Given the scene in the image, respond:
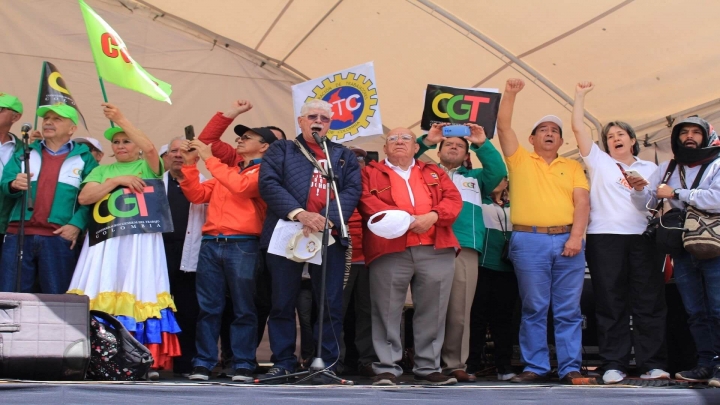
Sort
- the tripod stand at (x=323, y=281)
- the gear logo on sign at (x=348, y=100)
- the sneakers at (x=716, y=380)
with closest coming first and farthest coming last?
the tripod stand at (x=323, y=281) → the sneakers at (x=716, y=380) → the gear logo on sign at (x=348, y=100)

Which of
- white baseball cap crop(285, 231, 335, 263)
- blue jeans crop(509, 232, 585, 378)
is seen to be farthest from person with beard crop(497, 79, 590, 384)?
white baseball cap crop(285, 231, 335, 263)

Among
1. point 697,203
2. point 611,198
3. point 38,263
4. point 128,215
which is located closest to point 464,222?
point 611,198

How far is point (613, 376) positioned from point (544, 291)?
2.05 ft

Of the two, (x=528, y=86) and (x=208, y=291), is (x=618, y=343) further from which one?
(x=528, y=86)

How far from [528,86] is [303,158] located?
326 cm

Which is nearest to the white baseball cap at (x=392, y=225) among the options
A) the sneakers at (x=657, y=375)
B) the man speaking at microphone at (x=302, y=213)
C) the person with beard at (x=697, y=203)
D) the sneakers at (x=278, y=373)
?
the man speaking at microphone at (x=302, y=213)

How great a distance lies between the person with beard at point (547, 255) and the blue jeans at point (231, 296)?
1589 mm

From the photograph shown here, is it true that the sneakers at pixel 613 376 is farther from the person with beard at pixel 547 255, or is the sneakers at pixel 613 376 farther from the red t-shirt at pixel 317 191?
the red t-shirt at pixel 317 191

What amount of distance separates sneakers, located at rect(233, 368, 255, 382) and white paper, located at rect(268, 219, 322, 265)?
0.69m

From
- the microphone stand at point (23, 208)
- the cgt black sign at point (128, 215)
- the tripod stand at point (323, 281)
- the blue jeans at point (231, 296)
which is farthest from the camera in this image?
the cgt black sign at point (128, 215)

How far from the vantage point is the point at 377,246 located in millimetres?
4789

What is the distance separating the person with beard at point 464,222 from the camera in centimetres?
507

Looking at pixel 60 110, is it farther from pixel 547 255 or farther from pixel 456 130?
pixel 547 255

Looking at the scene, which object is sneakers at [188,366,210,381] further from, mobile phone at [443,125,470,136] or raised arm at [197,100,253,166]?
mobile phone at [443,125,470,136]
